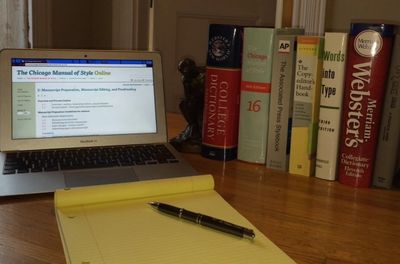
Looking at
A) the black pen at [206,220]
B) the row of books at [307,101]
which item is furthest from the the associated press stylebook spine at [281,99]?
the black pen at [206,220]

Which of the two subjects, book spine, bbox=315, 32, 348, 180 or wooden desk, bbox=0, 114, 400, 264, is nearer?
wooden desk, bbox=0, 114, 400, 264

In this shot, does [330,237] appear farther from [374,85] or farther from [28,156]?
[28,156]

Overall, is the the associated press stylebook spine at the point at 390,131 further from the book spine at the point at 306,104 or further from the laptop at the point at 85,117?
the laptop at the point at 85,117

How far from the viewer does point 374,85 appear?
92cm

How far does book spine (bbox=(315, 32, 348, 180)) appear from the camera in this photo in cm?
95

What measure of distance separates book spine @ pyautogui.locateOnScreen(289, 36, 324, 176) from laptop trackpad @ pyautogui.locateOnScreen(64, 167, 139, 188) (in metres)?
0.35

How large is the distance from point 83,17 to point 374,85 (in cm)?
158

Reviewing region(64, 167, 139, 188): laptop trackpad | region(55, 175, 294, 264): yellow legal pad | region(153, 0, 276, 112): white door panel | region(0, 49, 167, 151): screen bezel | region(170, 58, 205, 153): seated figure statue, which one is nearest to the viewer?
region(55, 175, 294, 264): yellow legal pad

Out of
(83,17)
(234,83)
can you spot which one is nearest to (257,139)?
(234,83)

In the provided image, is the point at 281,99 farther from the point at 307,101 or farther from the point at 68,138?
the point at 68,138

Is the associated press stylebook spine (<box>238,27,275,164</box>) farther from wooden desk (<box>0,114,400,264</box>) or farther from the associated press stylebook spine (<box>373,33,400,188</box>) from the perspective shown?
the associated press stylebook spine (<box>373,33,400,188</box>)

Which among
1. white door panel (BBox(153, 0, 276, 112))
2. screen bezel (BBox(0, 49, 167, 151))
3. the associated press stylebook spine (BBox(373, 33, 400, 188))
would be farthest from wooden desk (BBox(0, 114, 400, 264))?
white door panel (BBox(153, 0, 276, 112))

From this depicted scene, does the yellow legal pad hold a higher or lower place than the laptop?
lower

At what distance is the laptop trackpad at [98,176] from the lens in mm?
844
